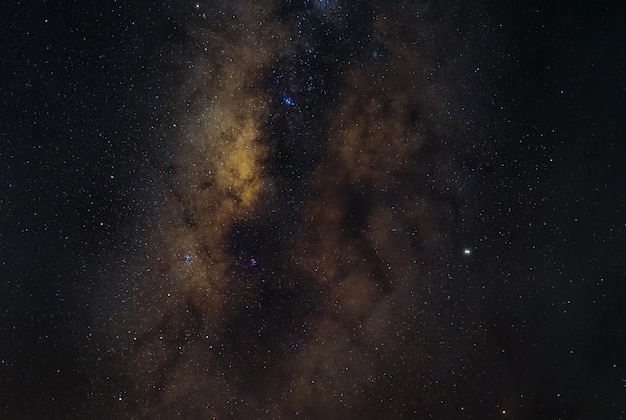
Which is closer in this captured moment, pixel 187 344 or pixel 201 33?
pixel 201 33

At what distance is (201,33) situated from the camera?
5609 millimetres

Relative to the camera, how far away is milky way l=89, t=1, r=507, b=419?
5758 millimetres

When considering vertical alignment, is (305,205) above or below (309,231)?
above

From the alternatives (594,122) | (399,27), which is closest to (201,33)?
(399,27)

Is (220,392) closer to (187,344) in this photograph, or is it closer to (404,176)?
(187,344)

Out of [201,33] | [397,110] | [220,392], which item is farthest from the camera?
[220,392]

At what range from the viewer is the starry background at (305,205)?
569 centimetres

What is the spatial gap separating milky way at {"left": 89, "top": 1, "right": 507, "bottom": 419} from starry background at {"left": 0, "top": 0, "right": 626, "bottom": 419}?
26 mm

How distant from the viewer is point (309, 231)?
20.3 feet

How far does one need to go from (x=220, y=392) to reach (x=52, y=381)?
2064 mm

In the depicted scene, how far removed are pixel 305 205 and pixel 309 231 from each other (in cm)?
33

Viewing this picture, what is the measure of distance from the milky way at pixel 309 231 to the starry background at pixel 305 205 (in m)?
0.03

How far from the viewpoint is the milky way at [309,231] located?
576cm

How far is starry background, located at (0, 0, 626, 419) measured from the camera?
224 inches
